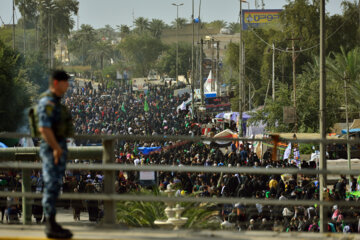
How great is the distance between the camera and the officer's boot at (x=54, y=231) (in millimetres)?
6020

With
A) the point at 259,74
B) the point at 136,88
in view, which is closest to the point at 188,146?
the point at 259,74

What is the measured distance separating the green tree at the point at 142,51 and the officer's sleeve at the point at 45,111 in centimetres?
14120

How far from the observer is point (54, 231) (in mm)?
6035

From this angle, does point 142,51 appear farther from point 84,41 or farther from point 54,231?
point 54,231

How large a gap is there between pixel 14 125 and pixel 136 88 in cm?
6113

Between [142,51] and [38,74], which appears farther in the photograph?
[142,51]

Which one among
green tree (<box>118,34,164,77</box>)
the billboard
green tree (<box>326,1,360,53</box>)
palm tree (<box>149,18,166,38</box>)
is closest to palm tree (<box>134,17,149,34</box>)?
palm tree (<box>149,18,166,38</box>)

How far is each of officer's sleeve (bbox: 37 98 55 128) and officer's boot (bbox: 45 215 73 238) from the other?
796mm

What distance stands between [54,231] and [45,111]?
984mm

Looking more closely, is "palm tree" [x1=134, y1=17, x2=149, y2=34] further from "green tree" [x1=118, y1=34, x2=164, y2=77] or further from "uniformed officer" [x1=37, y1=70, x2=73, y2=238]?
"uniformed officer" [x1=37, y1=70, x2=73, y2=238]

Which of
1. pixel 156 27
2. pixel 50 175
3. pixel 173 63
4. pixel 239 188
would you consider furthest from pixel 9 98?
pixel 156 27

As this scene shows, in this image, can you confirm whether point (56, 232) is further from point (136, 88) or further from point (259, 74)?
point (136, 88)

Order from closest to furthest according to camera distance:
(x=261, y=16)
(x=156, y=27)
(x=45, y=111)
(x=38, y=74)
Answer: (x=45, y=111)
(x=38, y=74)
(x=261, y=16)
(x=156, y=27)

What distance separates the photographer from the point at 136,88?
325 feet
